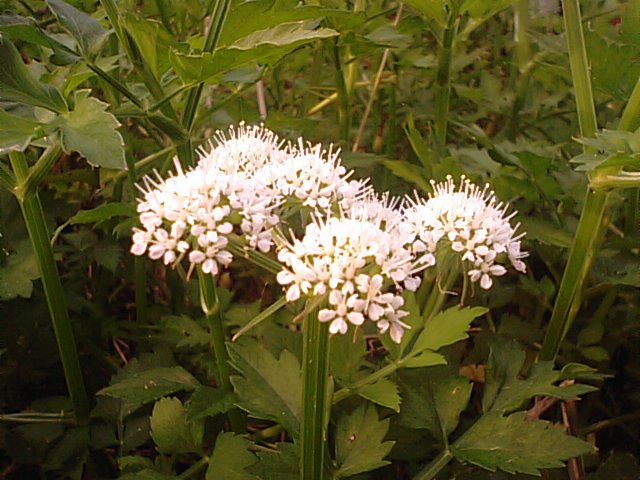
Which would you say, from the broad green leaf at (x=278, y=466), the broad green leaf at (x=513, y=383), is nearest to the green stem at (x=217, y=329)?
the broad green leaf at (x=278, y=466)

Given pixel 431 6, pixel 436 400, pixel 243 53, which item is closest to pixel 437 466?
pixel 436 400

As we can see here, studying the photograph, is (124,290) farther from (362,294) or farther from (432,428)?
(362,294)

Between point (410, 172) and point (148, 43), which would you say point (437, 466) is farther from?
point (148, 43)

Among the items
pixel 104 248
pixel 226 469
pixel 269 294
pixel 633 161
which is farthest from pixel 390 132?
pixel 226 469

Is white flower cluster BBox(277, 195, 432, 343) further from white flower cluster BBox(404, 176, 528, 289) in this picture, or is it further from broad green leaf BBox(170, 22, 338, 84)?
broad green leaf BBox(170, 22, 338, 84)

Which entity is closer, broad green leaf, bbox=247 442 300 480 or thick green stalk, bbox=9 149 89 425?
broad green leaf, bbox=247 442 300 480

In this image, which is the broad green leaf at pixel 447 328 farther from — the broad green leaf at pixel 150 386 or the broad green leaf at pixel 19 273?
the broad green leaf at pixel 19 273

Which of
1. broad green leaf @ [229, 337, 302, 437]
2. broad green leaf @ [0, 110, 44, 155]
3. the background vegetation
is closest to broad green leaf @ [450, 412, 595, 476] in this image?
the background vegetation
